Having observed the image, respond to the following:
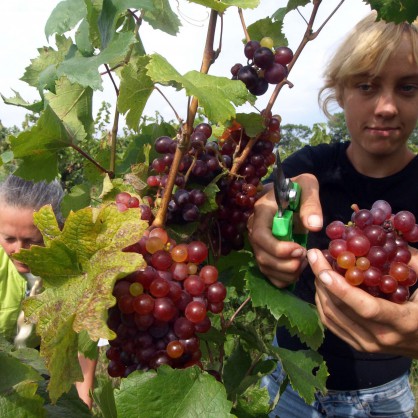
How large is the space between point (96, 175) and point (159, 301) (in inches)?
17.8

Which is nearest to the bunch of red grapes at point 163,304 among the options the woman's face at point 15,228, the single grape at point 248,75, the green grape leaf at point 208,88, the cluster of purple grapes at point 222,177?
the cluster of purple grapes at point 222,177

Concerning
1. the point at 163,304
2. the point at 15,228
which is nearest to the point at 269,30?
the point at 163,304

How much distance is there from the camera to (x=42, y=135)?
941mm

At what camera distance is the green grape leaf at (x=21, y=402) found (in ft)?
2.45

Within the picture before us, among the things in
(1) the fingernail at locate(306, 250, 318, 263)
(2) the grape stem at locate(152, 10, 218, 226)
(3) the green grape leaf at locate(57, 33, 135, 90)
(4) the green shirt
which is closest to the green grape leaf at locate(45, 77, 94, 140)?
(3) the green grape leaf at locate(57, 33, 135, 90)

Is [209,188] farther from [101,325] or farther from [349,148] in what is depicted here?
[349,148]

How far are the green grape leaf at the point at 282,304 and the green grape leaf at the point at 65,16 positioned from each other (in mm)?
620

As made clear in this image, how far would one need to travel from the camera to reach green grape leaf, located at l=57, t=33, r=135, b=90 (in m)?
0.81

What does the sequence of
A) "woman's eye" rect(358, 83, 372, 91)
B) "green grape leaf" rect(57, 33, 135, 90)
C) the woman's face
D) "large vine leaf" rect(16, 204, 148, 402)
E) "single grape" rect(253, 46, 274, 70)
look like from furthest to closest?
the woman's face, "woman's eye" rect(358, 83, 372, 91), "single grape" rect(253, 46, 274, 70), "green grape leaf" rect(57, 33, 135, 90), "large vine leaf" rect(16, 204, 148, 402)

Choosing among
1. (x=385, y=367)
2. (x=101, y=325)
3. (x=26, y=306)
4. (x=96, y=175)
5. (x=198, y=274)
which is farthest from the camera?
(x=385, y=367)

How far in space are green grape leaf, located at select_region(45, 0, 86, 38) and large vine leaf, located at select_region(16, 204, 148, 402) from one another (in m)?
0.44

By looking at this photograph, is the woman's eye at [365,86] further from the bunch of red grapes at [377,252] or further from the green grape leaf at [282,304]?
the green grape leaf at [282,304]

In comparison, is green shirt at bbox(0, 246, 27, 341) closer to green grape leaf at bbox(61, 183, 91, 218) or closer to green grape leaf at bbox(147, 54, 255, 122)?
green grape leaf at bbox(61, 183, 91, 218)

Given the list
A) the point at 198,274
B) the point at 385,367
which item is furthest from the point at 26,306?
the point at 385,367
